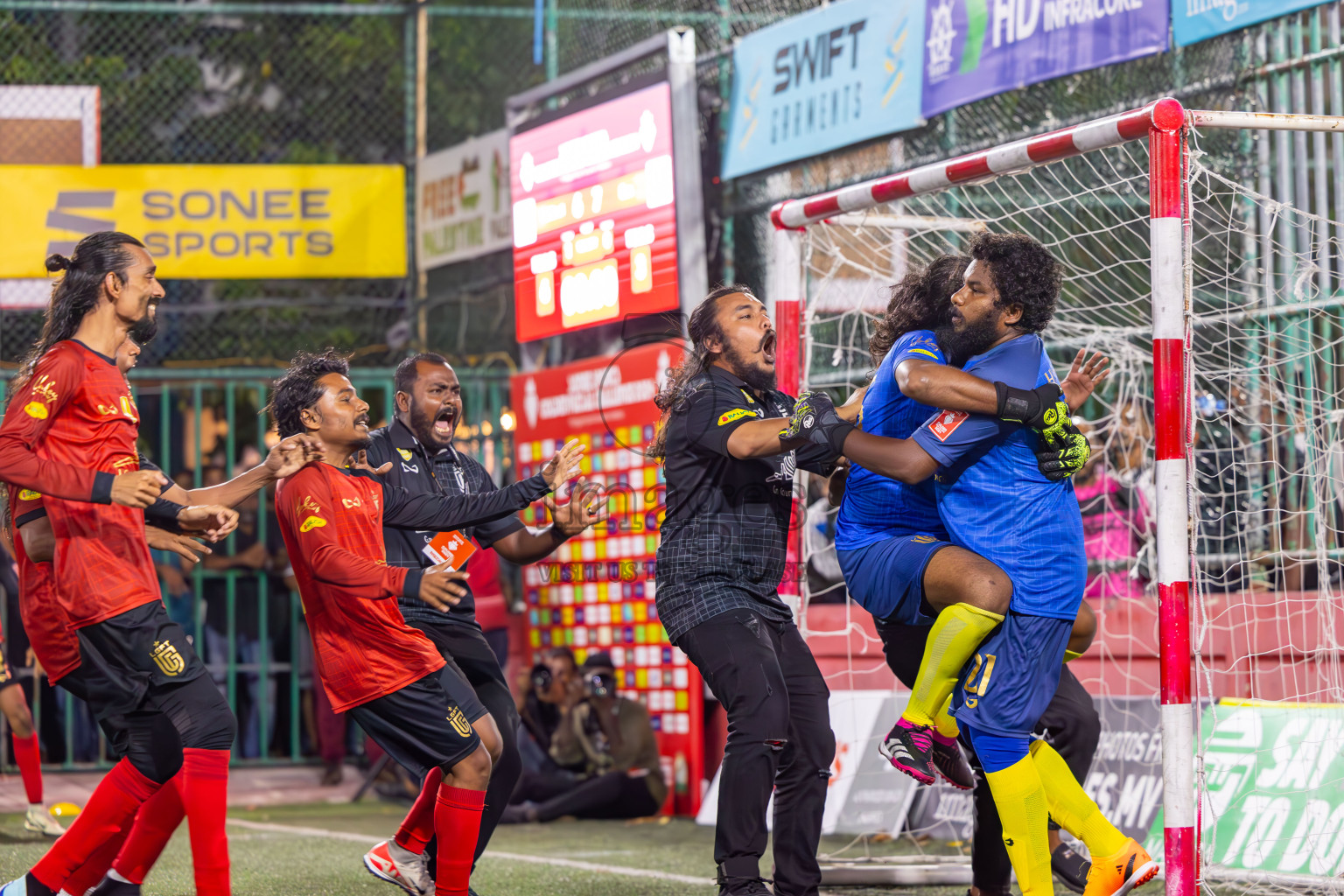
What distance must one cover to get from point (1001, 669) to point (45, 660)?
286 cm

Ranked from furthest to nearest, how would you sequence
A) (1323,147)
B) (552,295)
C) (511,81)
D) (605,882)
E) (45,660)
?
(511,81) → (552,295) → (1323,147) → (605,882) → (45,660)

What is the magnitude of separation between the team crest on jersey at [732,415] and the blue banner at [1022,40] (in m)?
3.99

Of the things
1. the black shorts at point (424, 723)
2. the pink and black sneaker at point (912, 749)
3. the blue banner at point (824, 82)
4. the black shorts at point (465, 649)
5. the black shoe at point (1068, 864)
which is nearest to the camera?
the pink and black sneaker at point (912, 749)

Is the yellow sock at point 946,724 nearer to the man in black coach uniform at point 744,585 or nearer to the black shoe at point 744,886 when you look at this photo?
the man in black coach uniform at point 744,585

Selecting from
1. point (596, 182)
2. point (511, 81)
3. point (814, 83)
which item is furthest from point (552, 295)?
point (511, 81)

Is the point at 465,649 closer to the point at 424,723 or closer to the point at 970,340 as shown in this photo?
the point at 424,723

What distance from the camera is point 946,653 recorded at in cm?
489

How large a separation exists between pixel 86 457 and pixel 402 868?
1782 millimetres

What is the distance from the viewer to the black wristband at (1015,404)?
4711 millimetres

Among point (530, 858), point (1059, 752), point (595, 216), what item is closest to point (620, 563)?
point (595, 216)

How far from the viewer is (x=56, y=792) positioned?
35.9ft

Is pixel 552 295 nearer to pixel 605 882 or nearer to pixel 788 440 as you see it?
pixel 605 882

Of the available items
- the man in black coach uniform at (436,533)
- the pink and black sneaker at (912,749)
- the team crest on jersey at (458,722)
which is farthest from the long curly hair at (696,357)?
the pink and black sneaker at (912,749)

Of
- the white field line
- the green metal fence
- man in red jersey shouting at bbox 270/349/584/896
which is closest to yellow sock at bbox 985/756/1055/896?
man in red jersey shouting at bbox 270/349/584/896
